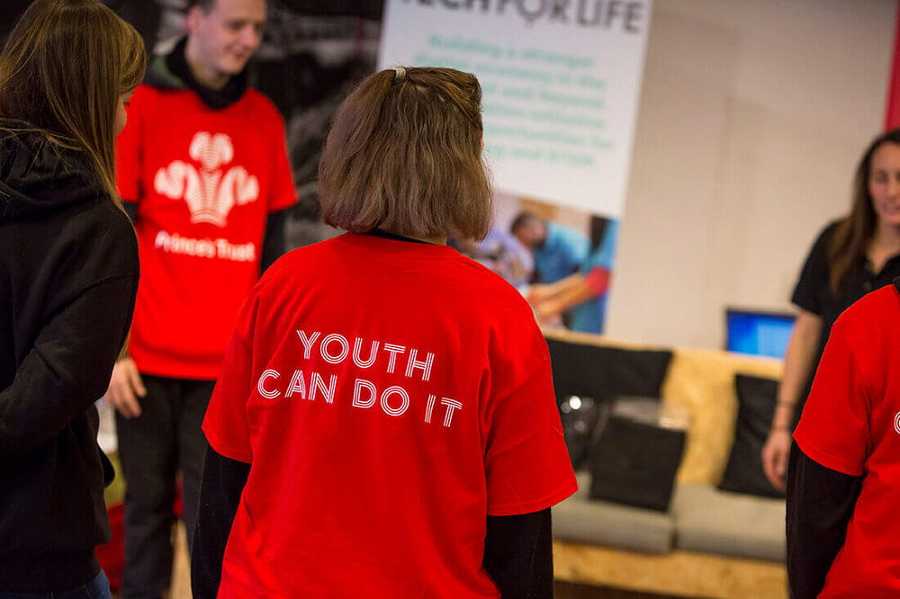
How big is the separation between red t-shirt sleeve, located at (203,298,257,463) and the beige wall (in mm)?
4014

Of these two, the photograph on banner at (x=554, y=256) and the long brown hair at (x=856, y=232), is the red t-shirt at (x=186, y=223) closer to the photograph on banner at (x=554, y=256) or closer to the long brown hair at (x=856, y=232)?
the long brown hair at (x=856, y=232)

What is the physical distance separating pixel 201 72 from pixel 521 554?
175 cm

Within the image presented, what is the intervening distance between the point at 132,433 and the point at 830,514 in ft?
5.52

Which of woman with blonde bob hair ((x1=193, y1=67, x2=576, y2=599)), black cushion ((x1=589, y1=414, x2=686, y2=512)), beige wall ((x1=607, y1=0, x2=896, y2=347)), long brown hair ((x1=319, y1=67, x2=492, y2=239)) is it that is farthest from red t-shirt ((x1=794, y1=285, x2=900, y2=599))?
beige wall ((x1=607, y1=0, x2=896, y2=347))

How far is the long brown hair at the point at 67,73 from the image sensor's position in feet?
5.07

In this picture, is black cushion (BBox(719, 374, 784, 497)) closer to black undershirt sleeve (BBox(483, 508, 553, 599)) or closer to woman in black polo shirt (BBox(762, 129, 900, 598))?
woman in black polo shirt (BBox(762, 129, 900, 598))

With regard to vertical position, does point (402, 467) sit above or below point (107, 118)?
below

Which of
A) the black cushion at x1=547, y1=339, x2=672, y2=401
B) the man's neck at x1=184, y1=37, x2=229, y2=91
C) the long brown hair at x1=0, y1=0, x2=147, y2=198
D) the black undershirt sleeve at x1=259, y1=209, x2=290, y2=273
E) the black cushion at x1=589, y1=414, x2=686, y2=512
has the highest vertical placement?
the man's neck at x1=184, y1=37, x2=229, y2=91

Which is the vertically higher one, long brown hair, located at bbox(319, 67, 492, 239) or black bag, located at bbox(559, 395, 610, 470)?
long brown hair, located at bbox(319, 67, 492, 239)

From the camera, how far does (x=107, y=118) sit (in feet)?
5.24

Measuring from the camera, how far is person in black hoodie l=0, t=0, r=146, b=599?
1487 mm

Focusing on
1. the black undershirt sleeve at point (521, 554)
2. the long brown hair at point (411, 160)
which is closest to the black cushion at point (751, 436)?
the black undershirt sleeve at point (521, 554)

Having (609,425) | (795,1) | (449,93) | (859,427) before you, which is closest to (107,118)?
(449,93)

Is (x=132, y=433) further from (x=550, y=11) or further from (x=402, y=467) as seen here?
(x=550, y=11)
